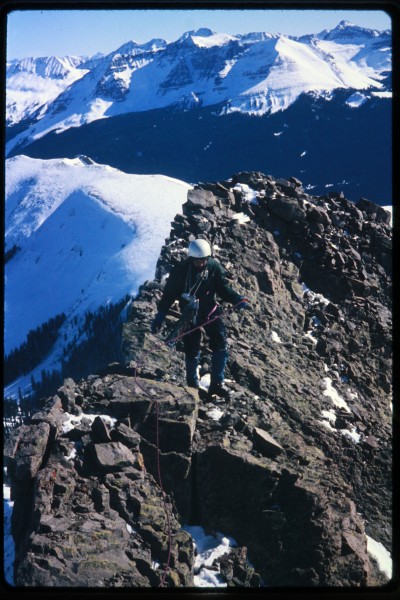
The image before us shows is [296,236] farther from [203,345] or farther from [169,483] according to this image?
[169,483]

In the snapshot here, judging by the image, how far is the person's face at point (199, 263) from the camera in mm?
12781

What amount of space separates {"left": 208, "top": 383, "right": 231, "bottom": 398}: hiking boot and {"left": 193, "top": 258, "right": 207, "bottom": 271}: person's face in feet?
8.97

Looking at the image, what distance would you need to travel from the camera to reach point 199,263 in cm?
1284

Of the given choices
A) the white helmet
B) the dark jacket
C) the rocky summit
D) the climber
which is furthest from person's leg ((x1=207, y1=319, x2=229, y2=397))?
the white helmet

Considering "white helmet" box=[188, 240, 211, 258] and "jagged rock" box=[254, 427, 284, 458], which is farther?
"white helmet" box=[188, 240, 211, 258]

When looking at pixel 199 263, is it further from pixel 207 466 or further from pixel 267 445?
pixel 207 466

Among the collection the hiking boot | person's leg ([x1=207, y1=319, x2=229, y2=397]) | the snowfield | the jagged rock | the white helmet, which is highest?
the white helmet

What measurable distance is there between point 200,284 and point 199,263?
1.85 ft

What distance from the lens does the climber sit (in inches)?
513

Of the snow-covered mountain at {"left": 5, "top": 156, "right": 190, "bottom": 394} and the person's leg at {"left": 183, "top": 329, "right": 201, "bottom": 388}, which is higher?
the person's leg at {"left": 183, "top": 329, "right": 201, "bottom": 388}

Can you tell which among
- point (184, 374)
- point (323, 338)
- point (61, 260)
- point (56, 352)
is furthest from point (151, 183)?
point (184, 374)

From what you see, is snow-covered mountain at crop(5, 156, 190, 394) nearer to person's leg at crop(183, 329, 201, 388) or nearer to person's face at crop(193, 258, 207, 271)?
person's leg at crop(183, 329, 201, 388)

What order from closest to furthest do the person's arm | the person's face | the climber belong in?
the person's face < the climber < the person's arm

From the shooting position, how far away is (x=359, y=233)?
28906mm
